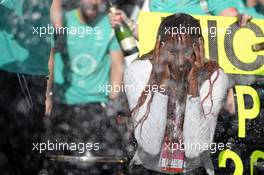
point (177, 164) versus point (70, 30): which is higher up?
point (70, 30)

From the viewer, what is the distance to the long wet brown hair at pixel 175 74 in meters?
2.84

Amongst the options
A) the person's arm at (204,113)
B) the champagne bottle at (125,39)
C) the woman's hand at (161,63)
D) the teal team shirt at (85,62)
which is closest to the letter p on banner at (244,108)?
the person's arm at (204,113)

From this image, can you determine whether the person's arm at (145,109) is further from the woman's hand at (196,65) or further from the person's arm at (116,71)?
the woman's hand at (196,65)

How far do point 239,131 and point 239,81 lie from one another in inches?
10.9

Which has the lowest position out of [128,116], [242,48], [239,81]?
[128,116]

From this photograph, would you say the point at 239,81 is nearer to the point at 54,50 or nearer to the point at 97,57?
the point at 97,57

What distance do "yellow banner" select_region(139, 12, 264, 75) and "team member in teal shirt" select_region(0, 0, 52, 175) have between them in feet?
1.77

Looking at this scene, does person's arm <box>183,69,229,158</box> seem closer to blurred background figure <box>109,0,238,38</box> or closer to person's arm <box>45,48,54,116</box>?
blurred background figure <box>109,0,238,38</box>

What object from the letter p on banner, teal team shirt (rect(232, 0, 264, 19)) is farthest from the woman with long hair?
teal team shirt (rect(232, 0, 264, 19))

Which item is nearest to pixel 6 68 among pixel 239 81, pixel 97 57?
pixel 97 57

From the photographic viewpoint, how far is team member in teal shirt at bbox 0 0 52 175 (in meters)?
2.80

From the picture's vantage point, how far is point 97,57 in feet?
9.32

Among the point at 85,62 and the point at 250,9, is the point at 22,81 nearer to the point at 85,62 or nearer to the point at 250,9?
the point at 85,62

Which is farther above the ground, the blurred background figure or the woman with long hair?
the blurred background figure
